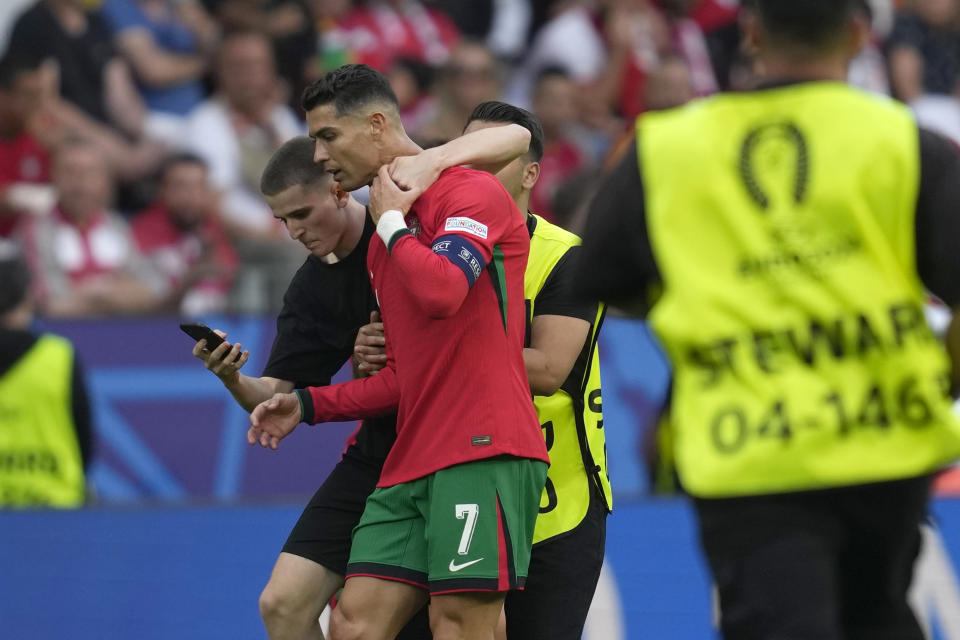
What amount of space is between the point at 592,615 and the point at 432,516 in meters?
2.58

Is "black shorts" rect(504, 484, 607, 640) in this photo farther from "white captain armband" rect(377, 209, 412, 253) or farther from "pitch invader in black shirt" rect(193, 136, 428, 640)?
"white captain armband" rect(377, 209, 412, 253)

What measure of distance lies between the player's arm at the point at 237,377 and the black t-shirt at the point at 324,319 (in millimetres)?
88

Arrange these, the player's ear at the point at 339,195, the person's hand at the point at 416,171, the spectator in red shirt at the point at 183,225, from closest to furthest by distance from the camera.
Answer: the person's hand at the point at 416,171
the player's ear at the point at 339,195
the spectator in red shirt at the point at 183,225

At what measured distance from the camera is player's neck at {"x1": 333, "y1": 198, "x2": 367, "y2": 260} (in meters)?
4.88

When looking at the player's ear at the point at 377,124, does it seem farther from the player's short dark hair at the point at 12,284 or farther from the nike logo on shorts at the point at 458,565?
the player's short dark hair at the point at 12,284

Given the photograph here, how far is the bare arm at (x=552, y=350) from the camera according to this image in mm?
4520

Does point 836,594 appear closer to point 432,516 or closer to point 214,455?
point 432,516

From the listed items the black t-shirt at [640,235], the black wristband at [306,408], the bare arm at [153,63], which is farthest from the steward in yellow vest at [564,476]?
the bare arm at [153,63]

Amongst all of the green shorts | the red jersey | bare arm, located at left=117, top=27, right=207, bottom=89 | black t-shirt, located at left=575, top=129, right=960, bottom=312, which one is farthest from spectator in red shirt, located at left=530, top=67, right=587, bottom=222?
black t-shirt, located at left=575, top=129, right=960, bottom=312

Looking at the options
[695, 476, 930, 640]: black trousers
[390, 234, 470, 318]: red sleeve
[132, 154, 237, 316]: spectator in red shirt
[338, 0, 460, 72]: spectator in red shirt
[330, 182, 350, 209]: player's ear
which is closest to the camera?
[695, 476, 930, 640]: black trousers

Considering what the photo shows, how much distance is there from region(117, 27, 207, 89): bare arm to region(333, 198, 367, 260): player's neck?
6.45m

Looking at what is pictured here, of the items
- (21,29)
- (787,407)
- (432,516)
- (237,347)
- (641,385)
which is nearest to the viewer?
(787,407)

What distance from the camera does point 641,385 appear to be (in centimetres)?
848

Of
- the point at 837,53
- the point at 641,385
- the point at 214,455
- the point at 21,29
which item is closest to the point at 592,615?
the point at 641,385
